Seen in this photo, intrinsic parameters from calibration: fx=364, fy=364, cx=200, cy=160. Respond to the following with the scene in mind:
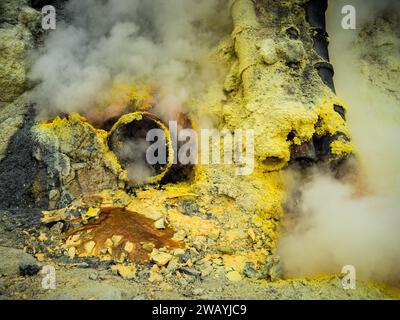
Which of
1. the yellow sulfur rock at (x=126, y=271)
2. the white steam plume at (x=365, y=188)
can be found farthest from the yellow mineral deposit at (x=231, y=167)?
the white steam plume at (x=365, y=188)

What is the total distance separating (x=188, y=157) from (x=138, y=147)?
20.9 inches

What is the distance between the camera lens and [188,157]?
3.85 meters

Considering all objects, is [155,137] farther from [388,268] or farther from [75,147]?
[388,268]

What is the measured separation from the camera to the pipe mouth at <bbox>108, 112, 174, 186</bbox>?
A: 372 cm

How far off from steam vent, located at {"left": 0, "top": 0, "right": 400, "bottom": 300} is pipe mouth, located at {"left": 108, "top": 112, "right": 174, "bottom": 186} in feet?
0.04

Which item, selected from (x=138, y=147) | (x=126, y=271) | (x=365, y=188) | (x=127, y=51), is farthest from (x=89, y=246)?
(x=365, y=188)

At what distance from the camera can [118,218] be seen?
3332mm

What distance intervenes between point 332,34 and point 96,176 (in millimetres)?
3537

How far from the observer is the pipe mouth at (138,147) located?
3.72 meters

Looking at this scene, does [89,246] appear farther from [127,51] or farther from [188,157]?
[127,51]

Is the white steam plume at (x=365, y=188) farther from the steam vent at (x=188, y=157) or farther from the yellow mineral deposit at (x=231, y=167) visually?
the yellow mineral deposit at (x=231, y=167)

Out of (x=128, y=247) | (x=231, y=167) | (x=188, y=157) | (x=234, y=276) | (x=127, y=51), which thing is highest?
(x=127, y=51)

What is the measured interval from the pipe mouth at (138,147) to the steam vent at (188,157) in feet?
0.04
